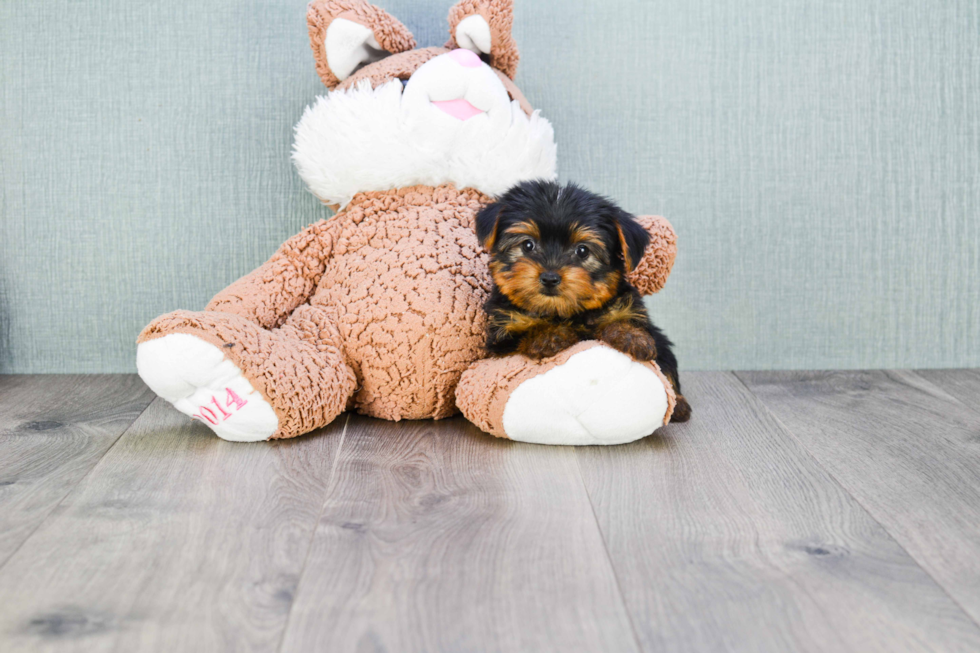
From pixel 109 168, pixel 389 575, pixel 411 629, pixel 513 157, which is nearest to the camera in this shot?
pixel 411 629

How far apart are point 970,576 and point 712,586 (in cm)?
37

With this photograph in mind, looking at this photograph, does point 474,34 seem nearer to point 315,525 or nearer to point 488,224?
point 488,224

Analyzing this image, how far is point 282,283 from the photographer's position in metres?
1.88

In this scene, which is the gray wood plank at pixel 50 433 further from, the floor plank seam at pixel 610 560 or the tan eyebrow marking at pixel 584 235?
Result: the tan eyebrow marking at pixel 584 235

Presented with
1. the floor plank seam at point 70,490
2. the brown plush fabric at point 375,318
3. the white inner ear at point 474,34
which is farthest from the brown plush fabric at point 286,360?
the white inner ear at point 474,34

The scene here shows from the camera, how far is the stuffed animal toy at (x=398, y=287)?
5.16 feet

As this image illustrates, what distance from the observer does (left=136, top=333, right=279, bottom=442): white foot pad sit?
1529 millimetres

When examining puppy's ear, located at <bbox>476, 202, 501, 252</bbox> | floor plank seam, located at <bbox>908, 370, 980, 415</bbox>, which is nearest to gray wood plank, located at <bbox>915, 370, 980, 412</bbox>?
floor plank seam, located at <bbox>908, 370, 980, 415</bbox>

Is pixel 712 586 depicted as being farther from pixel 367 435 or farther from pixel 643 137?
pixel 643 137

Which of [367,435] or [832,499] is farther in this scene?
[367,435]

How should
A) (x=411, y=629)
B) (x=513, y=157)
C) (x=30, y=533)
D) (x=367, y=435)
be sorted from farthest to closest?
1. (x=513, y=157)
2. (x=367, y=435)
3. (x=30, y=533)
4. (x=411, y=629)

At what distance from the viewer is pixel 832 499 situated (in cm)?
139

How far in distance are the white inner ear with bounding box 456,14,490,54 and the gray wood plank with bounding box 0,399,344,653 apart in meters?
1.01

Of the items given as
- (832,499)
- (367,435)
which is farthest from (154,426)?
(832,499)
